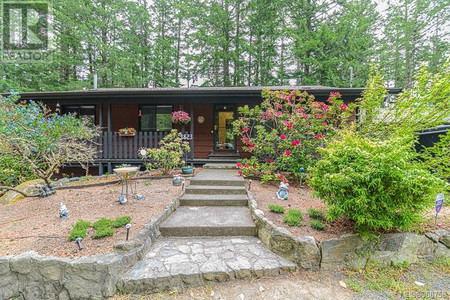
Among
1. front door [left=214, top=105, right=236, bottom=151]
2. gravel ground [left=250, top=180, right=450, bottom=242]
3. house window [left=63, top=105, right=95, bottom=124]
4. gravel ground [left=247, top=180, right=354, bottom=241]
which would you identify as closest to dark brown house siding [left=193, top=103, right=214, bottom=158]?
front door [left=214, top=105, right=236, bottom=151]

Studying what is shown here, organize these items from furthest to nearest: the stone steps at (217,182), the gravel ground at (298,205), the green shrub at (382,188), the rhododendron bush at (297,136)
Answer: the rhododendron bush at (297,136) → the stone steps at (217,182) → the gravel ground at (298,205) → the green shrub at (382,188)

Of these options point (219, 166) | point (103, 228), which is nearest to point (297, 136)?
point (219, 166)

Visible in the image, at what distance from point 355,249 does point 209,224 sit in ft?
6.66

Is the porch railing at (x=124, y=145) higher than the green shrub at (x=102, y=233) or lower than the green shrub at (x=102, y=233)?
higher

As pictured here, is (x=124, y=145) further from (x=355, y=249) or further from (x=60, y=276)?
(x=355, y=249)

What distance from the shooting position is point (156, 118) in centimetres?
820

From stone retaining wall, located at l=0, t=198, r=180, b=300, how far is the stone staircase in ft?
0.58

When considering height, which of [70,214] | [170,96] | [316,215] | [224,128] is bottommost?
[70,214]

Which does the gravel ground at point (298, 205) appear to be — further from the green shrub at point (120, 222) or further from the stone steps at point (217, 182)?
the green shrub at point (120, 222)

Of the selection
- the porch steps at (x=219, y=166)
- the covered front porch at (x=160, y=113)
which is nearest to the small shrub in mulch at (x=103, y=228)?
the porch steps at (x=219, y=166)

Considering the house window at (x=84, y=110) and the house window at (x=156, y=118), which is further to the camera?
the house window at (x=84, y=110)

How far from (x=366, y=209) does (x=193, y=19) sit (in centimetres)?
1698

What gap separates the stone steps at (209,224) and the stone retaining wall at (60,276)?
893mm

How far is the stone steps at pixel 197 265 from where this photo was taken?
2.07 metres
